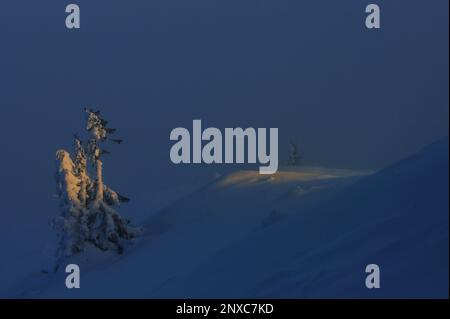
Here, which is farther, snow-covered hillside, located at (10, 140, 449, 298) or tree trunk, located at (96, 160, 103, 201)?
tree trunk, located at (96, 160, 103, 201)

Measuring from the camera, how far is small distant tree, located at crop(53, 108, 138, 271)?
2844 centimetres

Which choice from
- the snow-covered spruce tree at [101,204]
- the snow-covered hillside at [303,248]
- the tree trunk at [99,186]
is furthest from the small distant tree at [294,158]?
the tree trunk at [99,186]

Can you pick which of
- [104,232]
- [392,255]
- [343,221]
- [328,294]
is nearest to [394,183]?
[343,221]

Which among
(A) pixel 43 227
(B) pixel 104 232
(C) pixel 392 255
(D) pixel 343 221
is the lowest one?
(C) pixel 392 255

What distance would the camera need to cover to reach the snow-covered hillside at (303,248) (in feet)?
46.9

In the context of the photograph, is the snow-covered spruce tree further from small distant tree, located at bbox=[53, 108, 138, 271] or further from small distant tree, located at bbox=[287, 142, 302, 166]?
small distant tree, located at bbox=[287, 142, 302, 166]

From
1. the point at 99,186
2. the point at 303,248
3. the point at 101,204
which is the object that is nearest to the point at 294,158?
the point at 99,186

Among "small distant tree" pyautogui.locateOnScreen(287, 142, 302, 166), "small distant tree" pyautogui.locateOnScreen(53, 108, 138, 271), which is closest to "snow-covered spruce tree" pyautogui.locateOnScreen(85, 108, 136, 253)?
"small distant tree" pyautogui.locateOnScreen(53, 108, 138, 271)

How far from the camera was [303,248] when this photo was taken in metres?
18.1

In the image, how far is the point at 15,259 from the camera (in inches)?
1752

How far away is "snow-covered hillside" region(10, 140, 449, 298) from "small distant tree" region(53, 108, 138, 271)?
0.73m

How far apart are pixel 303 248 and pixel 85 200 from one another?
42.4ft

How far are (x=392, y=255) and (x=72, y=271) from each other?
16185mm
